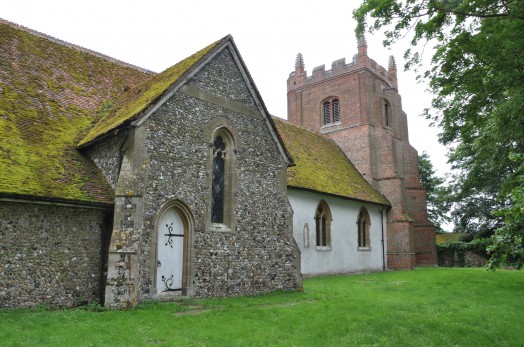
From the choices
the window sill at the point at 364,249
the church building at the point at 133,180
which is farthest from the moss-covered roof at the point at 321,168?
the church building at the point at 133,180

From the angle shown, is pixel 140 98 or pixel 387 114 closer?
pixel 140 98

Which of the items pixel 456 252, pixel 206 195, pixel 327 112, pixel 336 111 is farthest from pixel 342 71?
pixel 206 195

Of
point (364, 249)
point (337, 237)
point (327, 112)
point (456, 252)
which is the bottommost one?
point (456, 252)

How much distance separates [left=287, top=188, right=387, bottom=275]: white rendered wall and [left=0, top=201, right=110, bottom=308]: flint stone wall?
1099 centimetres

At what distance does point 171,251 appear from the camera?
12133 mm

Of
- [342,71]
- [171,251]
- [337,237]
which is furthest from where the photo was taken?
[342,71]

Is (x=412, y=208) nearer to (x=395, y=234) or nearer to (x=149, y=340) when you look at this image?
(x=395, y=234)

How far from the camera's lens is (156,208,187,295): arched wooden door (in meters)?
11.9

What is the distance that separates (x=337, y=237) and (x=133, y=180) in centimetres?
1531

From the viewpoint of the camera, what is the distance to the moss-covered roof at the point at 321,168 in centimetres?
2244

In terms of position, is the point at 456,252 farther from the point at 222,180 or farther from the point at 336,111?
the point at 222,180

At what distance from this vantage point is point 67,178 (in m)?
11.4

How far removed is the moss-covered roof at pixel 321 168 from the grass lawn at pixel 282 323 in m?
9.13

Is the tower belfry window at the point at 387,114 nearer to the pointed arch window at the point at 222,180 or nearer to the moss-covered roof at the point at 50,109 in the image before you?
the moss-covered roof at the point at 50,109
